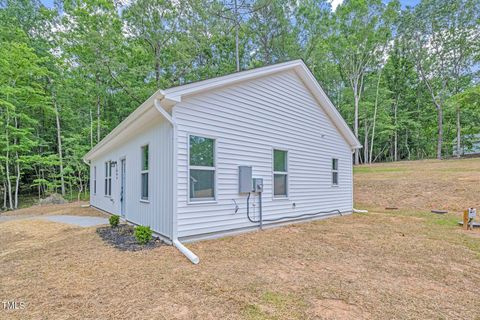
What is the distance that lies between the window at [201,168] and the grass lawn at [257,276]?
1042 mm

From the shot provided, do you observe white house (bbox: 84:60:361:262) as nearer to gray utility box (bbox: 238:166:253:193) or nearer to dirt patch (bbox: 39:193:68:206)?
gray utility box (bbox: 238:166:253:193)

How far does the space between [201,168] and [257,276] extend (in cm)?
255

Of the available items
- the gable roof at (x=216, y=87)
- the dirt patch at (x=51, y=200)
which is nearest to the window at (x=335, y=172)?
the gable roof at (x=216, y=87)

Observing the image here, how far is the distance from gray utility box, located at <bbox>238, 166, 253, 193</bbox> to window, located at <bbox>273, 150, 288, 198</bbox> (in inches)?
46.1

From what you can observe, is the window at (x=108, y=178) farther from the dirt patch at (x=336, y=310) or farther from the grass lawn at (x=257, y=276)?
the dirt patch at (x=336, y=310)

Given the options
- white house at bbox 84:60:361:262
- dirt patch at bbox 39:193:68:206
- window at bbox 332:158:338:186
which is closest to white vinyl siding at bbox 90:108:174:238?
white house at bbox 84:60:361:262

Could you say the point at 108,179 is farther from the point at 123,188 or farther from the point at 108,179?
the point at 123,188

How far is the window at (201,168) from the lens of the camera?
5207 millimetres

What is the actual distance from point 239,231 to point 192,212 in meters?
1.49

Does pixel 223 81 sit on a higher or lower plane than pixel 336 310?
higher

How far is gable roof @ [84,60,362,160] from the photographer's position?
15.8 feet

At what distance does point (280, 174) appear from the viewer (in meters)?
7.12


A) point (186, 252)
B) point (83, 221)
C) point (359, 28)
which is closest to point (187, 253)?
point (186, 252)

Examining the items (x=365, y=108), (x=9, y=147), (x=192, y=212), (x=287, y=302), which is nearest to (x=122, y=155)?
(x=192, y=212)
